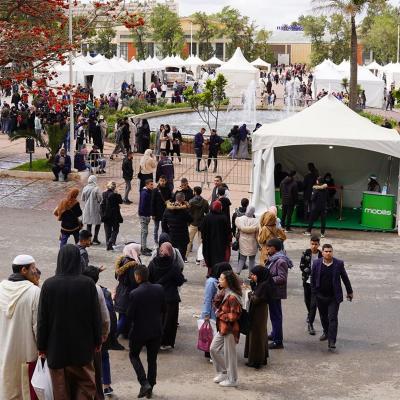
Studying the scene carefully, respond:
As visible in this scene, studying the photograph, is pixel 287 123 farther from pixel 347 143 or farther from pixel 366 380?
pixel 366 380

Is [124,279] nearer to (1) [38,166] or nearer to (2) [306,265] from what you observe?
(2) [306,265]

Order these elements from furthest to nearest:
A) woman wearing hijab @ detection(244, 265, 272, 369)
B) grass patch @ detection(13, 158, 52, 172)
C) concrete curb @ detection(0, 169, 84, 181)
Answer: grass patch @ detection(13, 158, 52, 172)
concrete curb @ detection(0, 169, 84, 181)
woman wearing hijab @ detection(244, 265, 272, 369)

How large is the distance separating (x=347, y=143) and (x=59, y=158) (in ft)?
27.1

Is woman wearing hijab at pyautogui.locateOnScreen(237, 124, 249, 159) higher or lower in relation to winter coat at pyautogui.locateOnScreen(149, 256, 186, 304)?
higher

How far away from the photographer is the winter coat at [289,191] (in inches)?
687

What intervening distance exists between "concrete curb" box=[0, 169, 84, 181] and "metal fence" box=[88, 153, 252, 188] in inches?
35.7

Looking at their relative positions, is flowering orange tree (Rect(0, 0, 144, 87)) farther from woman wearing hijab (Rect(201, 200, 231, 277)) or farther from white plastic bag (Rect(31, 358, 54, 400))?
white plastic bag (Rect(31, 358, 54, 400))

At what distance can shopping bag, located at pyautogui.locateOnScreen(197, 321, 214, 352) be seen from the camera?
991 cm

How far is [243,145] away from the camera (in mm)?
27188

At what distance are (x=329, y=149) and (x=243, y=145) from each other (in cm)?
731

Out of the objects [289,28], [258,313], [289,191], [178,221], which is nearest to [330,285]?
[258,313]

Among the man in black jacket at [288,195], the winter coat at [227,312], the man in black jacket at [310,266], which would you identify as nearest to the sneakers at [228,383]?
the winter coat at [227,312]

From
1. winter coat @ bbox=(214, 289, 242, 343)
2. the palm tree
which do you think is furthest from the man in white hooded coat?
the palm tree

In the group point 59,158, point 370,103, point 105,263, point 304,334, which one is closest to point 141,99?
point 370,103
